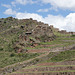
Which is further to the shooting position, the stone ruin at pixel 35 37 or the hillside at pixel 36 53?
the stone ruin at pixel 35 37

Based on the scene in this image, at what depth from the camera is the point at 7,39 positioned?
196 ft

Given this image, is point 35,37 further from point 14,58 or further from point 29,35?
point 14,58

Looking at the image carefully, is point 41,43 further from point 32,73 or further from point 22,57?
point 32,73

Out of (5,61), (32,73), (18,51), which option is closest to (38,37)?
(18,51)

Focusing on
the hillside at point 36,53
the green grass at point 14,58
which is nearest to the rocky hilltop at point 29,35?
the hillside at point 36,53

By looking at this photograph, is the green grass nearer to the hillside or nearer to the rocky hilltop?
the hillside

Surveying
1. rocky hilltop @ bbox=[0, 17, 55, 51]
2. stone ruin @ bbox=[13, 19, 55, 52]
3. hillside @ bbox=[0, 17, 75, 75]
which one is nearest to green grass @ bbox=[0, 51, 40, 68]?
hillside @ bbox=[0, 17, 75, 75]

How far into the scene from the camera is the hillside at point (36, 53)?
2720 centimetres

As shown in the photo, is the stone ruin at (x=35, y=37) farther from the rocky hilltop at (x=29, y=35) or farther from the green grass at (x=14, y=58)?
the green grass at (x=14, y=58)

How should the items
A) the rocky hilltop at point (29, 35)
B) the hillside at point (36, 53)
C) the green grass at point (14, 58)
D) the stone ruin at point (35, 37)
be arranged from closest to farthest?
1. the hillside at point (36, 53)
2. the green grass at point (14, 58)
3. the rocky hilltop at point (29, 35)
4. the stone ruin at point (35, 37)

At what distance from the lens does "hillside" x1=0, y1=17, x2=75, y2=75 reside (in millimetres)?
27197

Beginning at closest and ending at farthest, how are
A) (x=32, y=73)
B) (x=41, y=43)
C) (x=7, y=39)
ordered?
(x=32, y=73) < (x=41, y=43) < (x=7, y=39)

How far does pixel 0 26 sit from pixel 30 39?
112 feet

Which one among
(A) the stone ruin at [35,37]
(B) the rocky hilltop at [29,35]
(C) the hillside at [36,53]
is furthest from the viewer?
(A) the stone ruin at [35,37]
